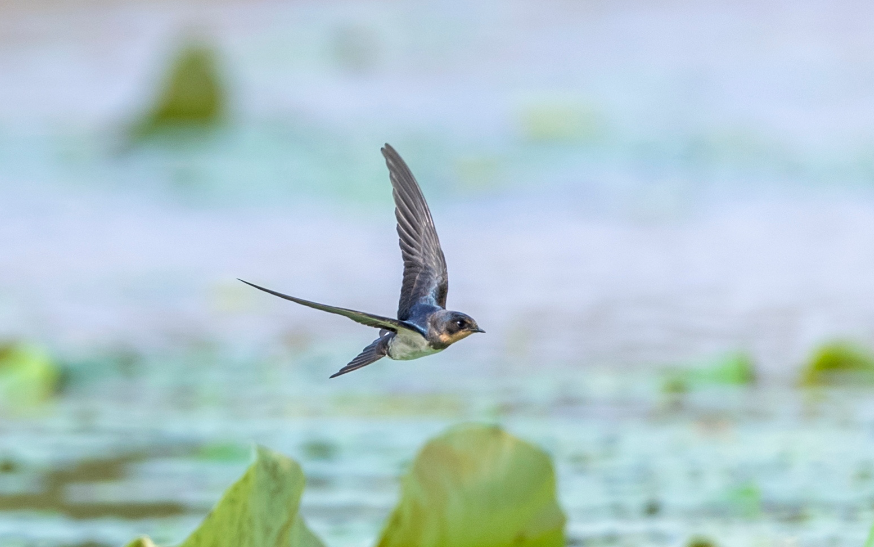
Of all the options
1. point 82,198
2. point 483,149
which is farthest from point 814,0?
point 82,198

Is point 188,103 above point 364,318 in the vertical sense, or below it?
above

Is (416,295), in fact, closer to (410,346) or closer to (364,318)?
(410,346)

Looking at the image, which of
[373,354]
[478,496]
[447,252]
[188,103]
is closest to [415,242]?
[373,354]

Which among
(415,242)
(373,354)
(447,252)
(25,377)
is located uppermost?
(447,252)

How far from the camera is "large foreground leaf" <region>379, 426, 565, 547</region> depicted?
6.89 ft

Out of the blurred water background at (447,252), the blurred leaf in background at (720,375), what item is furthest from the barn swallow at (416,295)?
the blurred leaf in background at (720,375)

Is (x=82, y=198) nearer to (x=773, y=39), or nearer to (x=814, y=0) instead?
(x=773, y=39)

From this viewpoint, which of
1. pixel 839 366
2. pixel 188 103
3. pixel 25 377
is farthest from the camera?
pixel 188 103

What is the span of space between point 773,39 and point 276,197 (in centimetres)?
463

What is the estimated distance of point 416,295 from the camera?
1.99 meters

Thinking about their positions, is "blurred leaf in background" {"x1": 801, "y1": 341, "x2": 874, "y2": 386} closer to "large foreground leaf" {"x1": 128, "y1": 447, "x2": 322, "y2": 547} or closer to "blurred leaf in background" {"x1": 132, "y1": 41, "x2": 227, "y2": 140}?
"large foreground leaf" {"x1": 128, "y1": 447, "x2": 322, "y2": 547}

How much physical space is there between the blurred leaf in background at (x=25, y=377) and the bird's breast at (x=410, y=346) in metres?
2.37

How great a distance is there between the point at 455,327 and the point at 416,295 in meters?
0.21

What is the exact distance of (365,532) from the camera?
9.43 ft
